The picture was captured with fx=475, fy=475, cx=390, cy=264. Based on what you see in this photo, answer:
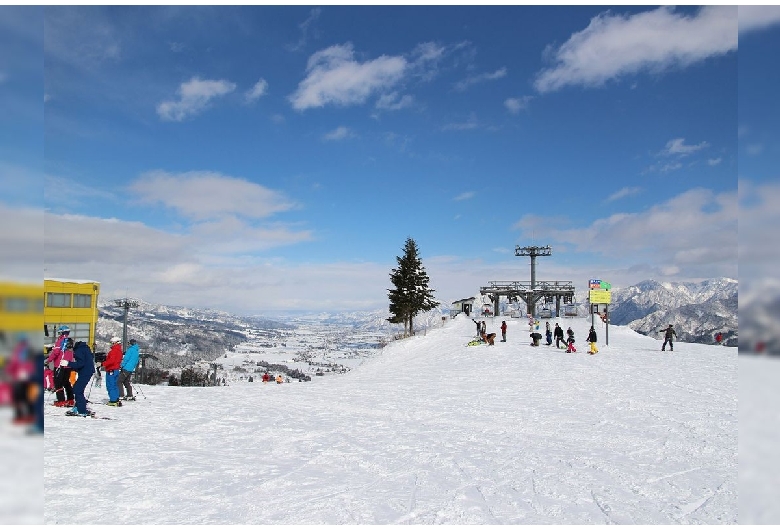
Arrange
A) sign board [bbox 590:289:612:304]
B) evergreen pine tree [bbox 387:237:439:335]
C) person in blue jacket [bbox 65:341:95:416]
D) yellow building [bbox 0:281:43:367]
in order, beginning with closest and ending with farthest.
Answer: yellow building [bbox 0:281:43:367] < person in blue jacket [bbox 65:341:95:416] < sign board [bbox 590:289:612:304] < evergreen pine tree [bbox 387:237:439:335]

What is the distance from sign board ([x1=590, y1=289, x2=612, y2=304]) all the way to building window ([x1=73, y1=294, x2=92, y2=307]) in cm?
3277

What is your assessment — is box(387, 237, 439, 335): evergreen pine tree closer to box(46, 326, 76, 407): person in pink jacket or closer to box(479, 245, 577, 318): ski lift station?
box(479, 245, 577, 318): ski lift station

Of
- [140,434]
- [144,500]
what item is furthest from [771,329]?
[140,434]

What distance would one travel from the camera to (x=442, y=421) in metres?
11.1

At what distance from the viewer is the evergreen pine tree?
153 feet

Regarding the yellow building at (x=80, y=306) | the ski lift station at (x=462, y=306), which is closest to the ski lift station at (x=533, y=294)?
the ski lift station at (x=462, y=306)

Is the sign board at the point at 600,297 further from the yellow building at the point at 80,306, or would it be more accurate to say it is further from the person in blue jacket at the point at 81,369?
the yellow building at the point at 80,306

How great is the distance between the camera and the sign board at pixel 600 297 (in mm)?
29000

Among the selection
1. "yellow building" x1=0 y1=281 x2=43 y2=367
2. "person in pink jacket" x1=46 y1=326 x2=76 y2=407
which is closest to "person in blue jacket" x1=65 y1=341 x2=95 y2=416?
"person in pink jacket" x1=46 y1=326 x2=76 y2=407

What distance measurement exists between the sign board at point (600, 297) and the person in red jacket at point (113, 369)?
2556 cm

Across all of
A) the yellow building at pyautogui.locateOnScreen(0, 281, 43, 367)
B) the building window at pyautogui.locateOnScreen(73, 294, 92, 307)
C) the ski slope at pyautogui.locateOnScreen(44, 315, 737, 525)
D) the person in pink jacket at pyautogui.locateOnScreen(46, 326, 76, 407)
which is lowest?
the ski slope at pyautogui.locateOnScreen(44, 315, 737, 525)

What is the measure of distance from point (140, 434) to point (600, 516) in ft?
26.9

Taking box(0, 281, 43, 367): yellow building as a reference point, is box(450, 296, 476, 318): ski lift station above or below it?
below

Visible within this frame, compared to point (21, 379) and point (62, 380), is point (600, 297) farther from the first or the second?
point (21, 379)
